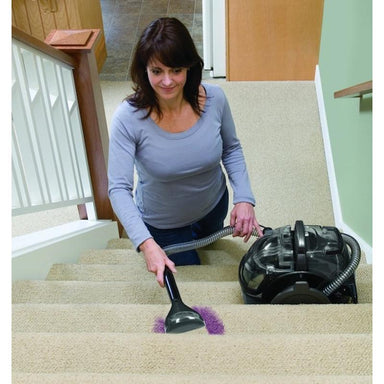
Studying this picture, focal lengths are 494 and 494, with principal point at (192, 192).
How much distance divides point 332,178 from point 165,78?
179cm

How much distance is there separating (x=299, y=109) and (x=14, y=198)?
7.78ft

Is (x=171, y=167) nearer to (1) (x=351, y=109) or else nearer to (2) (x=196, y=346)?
(2) (x=196, y=346)

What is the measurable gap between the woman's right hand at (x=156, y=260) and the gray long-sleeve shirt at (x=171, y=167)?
29mm

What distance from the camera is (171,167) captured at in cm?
168

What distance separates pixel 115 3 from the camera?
5336 mm

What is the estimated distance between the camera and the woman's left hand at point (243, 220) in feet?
5.89

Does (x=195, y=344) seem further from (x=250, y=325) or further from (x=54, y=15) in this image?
(x=54, y=15)

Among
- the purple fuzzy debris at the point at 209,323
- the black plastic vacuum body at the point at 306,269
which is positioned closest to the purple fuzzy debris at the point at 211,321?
the purple fuzzy debris at the point at 209,323

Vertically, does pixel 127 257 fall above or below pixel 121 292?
below

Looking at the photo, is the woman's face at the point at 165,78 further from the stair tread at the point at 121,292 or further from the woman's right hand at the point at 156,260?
the stair tread at the point at 121,292

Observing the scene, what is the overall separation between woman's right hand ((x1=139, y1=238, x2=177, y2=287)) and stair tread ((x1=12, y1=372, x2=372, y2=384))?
0.49m

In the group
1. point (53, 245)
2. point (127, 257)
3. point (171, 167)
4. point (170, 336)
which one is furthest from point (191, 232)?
point (170, 336)

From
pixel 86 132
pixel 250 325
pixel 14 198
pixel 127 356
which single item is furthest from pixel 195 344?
pixel 86 132
